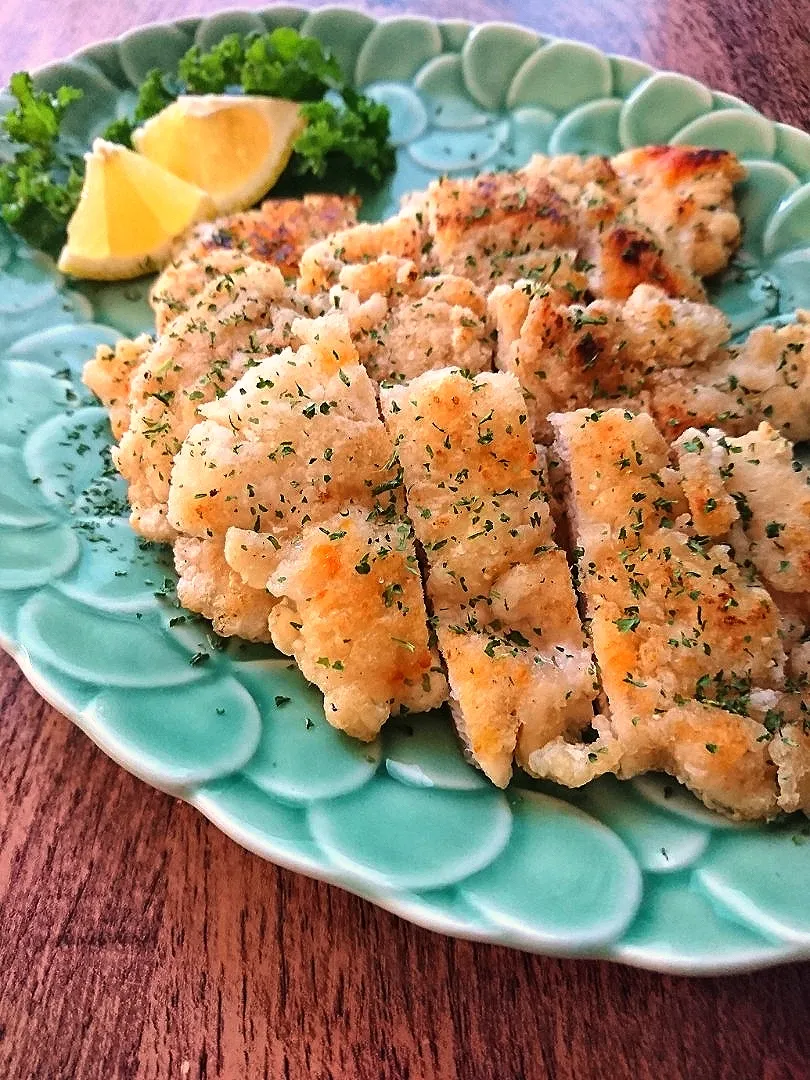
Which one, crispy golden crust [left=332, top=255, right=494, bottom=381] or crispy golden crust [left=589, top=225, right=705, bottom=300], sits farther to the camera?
crispy golden crust [left=589, top=225, right=705, bottom=300]

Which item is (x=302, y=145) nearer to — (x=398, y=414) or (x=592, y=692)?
(x=398, y=414)

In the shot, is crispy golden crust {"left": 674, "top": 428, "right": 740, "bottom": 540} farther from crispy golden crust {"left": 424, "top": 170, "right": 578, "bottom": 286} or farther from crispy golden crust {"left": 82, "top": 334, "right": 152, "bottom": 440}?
crispy golden crust {"left": 82, "top": 334, "right": 152, "bottom": 440}

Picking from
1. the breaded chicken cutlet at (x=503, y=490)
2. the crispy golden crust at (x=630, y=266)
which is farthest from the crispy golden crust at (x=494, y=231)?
the crispy golden crust at (x=630, y=266)

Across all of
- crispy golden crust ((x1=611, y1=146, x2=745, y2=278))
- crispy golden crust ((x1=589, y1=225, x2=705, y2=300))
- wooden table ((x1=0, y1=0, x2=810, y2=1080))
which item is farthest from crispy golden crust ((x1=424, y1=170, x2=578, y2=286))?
wooden table ((x1=0, y1=0, x2=810, y2=1080))

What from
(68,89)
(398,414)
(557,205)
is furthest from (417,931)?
(68,89)

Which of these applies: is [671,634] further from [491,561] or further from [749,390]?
[749,390]

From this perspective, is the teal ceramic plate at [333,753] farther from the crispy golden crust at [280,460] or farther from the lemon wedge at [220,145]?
the lemon wedge at [220,145]

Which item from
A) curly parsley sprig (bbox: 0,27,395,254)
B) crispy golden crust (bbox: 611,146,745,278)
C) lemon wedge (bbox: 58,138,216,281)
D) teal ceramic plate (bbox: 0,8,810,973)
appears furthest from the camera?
curly parsley sprig (bbox: 0,27,395,254)
